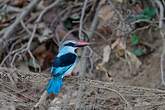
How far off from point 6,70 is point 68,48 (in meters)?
0.66

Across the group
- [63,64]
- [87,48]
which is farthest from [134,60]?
[63,64]

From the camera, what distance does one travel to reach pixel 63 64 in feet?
16.4

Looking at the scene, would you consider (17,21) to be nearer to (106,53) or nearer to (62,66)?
(106,53)

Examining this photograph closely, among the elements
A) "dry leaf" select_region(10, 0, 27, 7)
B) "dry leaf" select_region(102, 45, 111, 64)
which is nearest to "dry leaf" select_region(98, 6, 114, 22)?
"dry leaf" select_region(102, 45, 111, 64)

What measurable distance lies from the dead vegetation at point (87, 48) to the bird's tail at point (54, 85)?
0.68 ft

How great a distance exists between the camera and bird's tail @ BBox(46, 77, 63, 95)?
480 centimetres

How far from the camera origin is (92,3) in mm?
7004

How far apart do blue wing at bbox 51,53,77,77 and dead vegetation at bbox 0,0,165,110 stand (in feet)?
0.42

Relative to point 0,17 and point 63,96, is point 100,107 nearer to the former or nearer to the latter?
point 63,96

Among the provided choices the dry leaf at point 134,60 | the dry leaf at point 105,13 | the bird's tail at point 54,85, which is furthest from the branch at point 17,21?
the bird's tail at point 54,85

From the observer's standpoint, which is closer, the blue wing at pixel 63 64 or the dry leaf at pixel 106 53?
the blue wing at pixel 63 64

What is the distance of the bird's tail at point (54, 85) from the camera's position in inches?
189

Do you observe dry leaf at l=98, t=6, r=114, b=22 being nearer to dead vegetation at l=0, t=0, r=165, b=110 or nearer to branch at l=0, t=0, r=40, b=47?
dead vegetation at l=0, t=0, r=165, b=110

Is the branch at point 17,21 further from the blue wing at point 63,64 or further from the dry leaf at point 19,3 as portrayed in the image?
the blue wing at point 63,64
